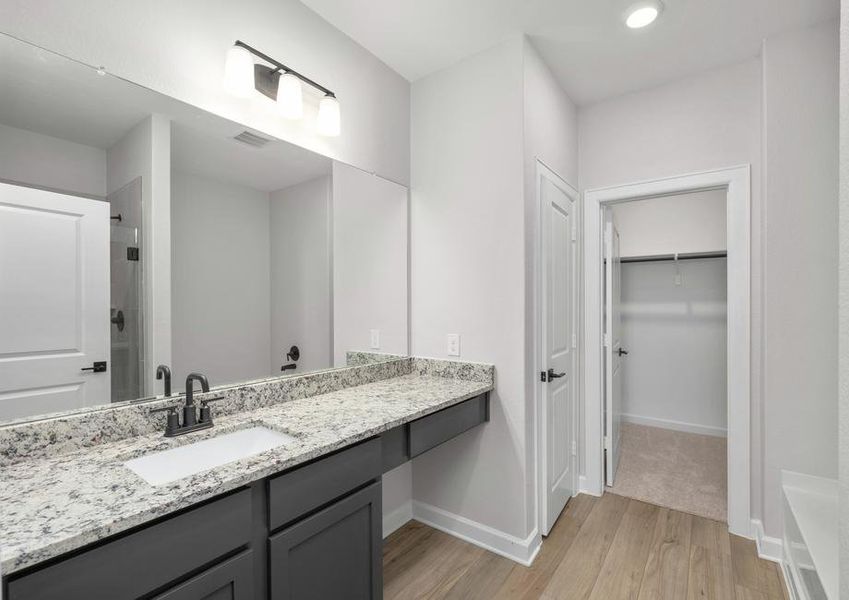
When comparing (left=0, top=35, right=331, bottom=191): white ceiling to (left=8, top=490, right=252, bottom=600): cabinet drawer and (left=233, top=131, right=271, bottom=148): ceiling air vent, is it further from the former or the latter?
(left=8, top=490, right=252, bottom=600): cabinet drawer

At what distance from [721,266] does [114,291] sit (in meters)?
4.52

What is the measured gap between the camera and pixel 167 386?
1.41 metres

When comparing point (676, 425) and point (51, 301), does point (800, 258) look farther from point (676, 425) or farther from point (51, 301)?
point (51, 301)

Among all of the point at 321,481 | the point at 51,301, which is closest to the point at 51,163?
the point at 51,301

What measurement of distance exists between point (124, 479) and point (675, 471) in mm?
3456

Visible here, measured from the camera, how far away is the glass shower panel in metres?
1.32

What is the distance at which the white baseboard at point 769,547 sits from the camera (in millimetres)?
2043

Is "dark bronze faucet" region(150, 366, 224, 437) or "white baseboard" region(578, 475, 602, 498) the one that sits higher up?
"dark bronze faucet" region(150, 366, 224, 437)

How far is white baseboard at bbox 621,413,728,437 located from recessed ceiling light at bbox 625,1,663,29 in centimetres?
348

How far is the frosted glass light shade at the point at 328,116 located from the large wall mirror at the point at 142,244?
0.14 m

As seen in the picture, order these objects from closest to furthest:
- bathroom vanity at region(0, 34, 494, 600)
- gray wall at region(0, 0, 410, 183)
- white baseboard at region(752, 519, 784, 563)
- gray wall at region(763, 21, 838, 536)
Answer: bathroom vanity at region(0, 34, 494, 600) → gray wall at region(0, 0, 410, 183) → gray wall at region(763, 21, 838, 536) → white baseboard at region(752, 519, 784, 563)

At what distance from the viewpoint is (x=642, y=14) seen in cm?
192

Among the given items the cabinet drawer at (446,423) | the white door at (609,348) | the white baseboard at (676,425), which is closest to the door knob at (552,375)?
the cabinet drawer at (446,423)

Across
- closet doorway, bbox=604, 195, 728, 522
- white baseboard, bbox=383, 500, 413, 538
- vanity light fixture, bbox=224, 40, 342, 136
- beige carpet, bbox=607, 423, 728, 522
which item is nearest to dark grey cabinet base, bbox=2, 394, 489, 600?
white baseboard, bbox=383, 500, 413, 538
